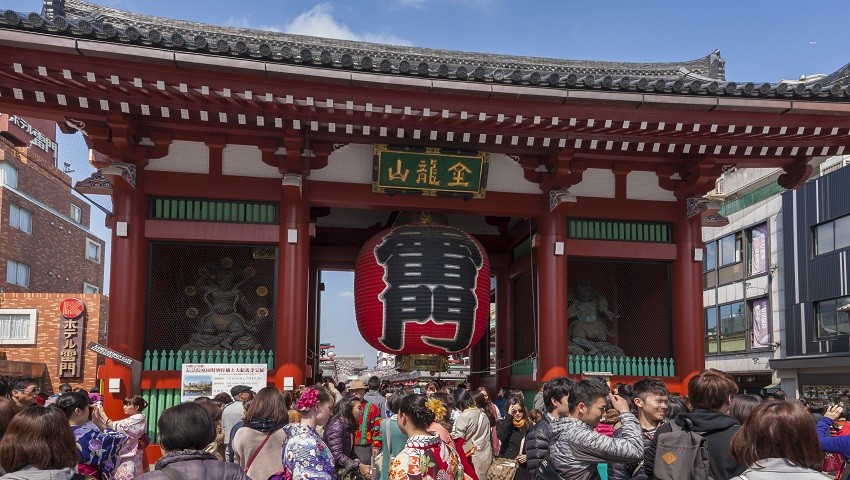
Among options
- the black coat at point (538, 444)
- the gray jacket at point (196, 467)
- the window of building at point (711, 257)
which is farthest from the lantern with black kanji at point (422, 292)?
the window of building at point (711, 257)

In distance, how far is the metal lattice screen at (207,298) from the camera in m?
12.0

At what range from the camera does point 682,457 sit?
4.03 m

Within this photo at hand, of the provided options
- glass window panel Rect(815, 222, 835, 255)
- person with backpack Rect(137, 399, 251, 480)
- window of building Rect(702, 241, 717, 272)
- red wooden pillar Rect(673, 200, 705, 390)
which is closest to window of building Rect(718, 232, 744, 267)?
window of building Rect(702, 241, 717, 272)

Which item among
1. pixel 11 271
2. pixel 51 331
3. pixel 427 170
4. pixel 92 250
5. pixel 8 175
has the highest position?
pixel 8 175

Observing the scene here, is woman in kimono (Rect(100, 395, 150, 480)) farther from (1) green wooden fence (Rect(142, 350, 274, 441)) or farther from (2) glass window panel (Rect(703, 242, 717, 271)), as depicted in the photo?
(2) glass window panel (Rect(703, 242, 717, 271))

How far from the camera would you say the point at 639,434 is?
4199 millimetres

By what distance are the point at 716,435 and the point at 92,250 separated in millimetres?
43142

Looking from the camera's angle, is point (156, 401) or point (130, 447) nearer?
point (130, 447)

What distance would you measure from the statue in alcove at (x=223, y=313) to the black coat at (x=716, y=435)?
865 cm

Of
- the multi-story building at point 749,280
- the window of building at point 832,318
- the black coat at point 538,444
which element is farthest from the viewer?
the multi-story building at point 749,280

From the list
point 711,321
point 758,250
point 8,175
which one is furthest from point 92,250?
point 758,250

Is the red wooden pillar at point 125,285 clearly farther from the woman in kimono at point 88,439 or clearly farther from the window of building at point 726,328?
the window of building at point 726,328

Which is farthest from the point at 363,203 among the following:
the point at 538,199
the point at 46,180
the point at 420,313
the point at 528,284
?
A: the point at 46,180

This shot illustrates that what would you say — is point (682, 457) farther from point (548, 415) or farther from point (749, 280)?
point (749, 280)
